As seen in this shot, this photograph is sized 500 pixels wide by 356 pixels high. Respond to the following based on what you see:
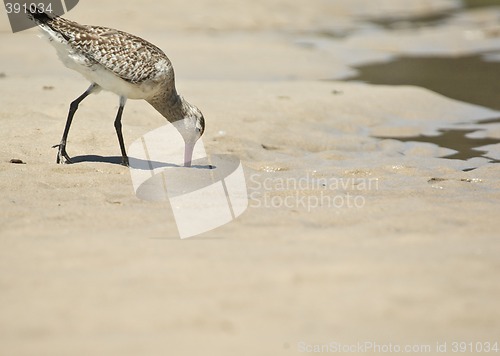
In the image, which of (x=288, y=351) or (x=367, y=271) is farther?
(x=367, y=271)

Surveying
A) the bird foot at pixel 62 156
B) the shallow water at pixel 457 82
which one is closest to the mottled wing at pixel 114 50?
the bird foot at pixel 62 156

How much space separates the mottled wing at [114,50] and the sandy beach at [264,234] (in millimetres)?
908

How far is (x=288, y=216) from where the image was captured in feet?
20.1

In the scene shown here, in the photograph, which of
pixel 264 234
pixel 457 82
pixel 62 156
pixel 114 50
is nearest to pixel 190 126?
pixel 114 50

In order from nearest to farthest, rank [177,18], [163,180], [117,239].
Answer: [117,239] → [163,180] → [177,18]

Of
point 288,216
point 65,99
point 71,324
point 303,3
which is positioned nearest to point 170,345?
point 71,324

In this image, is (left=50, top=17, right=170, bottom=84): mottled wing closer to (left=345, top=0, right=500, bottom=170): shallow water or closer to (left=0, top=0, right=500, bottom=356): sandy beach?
(left=0, top=0, right=500, bottom=356): sandy beach

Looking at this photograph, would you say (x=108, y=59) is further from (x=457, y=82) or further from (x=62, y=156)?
(x=457, y=82)

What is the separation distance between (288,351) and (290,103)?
7.54 m

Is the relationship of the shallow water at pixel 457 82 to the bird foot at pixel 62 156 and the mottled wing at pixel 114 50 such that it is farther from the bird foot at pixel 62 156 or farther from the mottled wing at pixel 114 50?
the bird foot at pixel 62 156

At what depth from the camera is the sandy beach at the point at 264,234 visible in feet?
13.7

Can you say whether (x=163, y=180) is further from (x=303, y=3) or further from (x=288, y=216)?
(x=303, y=3)

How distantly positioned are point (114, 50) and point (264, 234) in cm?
311

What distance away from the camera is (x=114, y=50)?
311 inches
